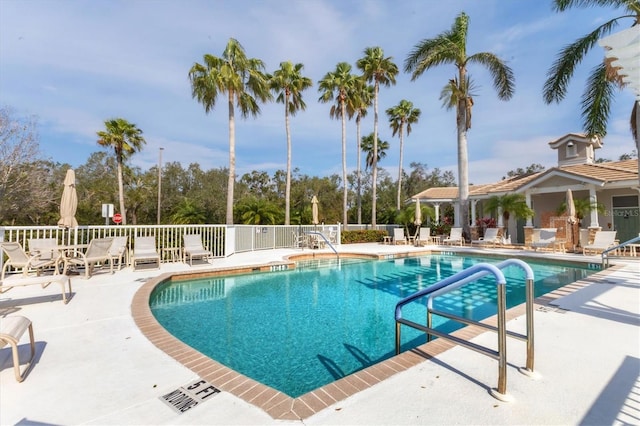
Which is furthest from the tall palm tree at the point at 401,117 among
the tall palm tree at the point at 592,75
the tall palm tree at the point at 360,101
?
the tall palm tree at the point at 592,75

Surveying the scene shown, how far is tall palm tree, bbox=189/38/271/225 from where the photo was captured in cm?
1524

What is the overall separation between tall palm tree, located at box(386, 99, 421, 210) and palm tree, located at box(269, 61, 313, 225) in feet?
34.1

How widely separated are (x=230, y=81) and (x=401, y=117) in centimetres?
1787

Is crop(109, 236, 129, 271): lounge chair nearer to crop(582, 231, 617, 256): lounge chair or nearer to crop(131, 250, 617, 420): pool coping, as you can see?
crop(131, 250, 617, 420): pool coping

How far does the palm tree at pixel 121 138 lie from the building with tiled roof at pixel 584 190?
2451cm

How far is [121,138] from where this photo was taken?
21.5 meters

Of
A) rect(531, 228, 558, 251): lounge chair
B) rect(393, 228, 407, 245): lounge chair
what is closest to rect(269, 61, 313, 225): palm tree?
rect(393, 228, 407, 245): lounge chair

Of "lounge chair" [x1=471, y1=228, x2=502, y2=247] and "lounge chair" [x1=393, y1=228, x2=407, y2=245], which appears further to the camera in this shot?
"lounge chair" [x1=393, y1=228, x2=407, y2=245]

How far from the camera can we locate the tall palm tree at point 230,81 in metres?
15.2

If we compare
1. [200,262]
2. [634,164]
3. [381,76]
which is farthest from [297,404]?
[381,76]

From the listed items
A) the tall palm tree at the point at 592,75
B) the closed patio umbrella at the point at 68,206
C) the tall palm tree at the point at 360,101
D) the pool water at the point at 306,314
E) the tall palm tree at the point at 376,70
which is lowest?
the pool water at the point at 306,314

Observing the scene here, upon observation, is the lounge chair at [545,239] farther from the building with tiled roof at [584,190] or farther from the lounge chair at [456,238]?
the lounge chair at [456,238]

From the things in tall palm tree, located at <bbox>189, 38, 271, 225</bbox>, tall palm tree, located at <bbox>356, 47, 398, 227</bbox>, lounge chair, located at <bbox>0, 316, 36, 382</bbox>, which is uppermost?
tall palm tree, located at <bbox>356, 47, 398, 227</bbox>

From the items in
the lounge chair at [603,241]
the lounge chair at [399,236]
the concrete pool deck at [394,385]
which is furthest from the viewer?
the lounge chair at [399,236]
